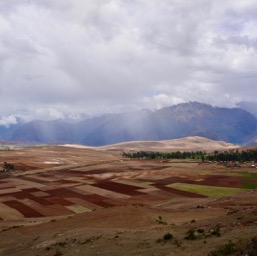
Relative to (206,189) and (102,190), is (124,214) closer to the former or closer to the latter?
(102,190)

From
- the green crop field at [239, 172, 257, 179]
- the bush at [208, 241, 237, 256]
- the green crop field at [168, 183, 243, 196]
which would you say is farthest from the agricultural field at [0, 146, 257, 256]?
the green crop field at [239, 172, 257, 179]

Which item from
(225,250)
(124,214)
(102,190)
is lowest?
(102,190)

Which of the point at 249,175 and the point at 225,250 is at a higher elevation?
the point at 225,250

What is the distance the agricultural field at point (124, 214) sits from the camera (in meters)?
35.8

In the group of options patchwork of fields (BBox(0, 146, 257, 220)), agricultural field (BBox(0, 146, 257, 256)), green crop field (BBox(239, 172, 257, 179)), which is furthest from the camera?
green crop field (BBox(239, 172, 257, 179))

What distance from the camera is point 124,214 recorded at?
2431 inches

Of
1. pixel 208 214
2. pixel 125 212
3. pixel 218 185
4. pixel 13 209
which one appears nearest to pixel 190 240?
pixel 208 214

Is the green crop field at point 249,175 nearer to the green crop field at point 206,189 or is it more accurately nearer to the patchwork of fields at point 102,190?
the patchwork of fields at point 102,190

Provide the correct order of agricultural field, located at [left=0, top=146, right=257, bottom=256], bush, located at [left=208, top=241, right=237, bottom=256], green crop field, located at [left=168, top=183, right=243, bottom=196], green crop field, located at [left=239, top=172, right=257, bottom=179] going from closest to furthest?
1. bush, located at [left=208, top=241, right=237, bottom=256]
2. agricultural field, located at [left=0, top=146, right=257, bottom=256]
3. green crop field, located at [left=168, top=183, right=243, bottom=196]
4. green crop field, located at [left=239, top=172, right=257, bottom=179]

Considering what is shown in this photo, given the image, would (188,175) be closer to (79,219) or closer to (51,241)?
(79,219)

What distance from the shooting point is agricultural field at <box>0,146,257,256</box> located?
35.8 meters

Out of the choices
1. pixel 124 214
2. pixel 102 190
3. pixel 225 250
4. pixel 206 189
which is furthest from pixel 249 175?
pixel 225 250

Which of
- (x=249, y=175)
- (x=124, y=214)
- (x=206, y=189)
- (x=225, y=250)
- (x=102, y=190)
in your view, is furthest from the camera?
(x=249, y=175)

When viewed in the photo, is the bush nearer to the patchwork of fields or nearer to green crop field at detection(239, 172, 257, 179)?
the patchwork of fields
